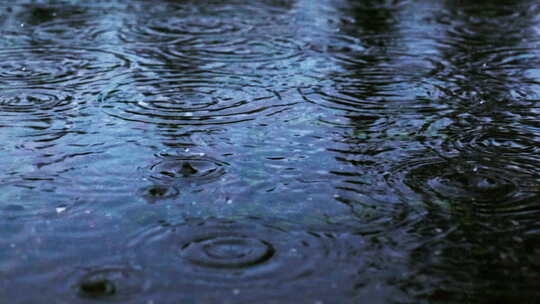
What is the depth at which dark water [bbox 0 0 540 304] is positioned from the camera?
209 inches

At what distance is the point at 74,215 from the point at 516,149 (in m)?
4.81

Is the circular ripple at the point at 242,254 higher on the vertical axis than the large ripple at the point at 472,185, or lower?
lower

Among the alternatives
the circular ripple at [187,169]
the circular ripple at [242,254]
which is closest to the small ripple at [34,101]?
the circular ripple at [187,169]

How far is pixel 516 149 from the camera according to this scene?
313 inches

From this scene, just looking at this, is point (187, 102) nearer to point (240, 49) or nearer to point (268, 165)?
point (268, 165)

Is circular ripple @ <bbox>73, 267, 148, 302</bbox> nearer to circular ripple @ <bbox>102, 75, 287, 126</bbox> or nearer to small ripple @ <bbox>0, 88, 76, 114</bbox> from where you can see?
circular ripple @ <bbox>102, 75, 287, 126</bbox>

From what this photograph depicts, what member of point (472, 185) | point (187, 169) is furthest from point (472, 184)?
point (187, 169)

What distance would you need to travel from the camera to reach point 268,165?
7.55 m

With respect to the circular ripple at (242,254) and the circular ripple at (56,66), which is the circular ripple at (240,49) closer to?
the circular ripple at (56,66)

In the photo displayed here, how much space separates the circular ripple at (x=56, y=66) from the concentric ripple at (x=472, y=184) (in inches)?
214

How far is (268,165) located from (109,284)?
2791mm

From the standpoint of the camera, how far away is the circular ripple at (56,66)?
10.5 meters

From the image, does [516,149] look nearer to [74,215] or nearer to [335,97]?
[335,97]

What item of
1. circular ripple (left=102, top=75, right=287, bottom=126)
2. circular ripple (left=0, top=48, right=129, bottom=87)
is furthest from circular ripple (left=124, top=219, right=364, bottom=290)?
circular ripple (left=0, top=48, right=129, bottom=87)
